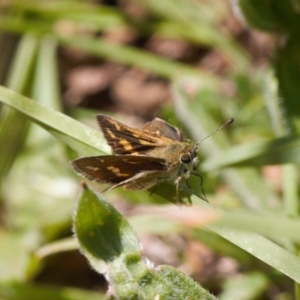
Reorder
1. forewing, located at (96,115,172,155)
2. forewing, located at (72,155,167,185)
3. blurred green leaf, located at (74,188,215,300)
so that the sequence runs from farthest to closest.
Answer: forewing, located at (96,115,172,155) < forewing, located at (72,155,167,185) < blurred green leaf, located at (74,188,215,300)

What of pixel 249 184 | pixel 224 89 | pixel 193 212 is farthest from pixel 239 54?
pixel 193 212

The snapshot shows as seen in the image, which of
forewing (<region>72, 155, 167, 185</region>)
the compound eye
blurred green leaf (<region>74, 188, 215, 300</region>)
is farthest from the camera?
the compound eye

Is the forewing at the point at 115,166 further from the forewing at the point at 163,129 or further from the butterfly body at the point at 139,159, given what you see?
the forewing at the point at 163,129

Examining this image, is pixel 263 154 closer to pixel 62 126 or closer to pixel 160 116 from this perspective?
pixel 62 126

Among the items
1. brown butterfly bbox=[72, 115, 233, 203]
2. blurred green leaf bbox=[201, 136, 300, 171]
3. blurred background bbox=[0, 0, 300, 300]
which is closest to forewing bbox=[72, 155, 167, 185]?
brown butterfly bbox=[72, 115, 233, 203]

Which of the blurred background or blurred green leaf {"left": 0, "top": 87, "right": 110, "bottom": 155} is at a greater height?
blurred green leaf {"left": 0, "top": 87, "right": 110, "bottom": 155}

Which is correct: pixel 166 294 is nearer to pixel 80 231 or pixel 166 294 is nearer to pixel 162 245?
pixel 80 231

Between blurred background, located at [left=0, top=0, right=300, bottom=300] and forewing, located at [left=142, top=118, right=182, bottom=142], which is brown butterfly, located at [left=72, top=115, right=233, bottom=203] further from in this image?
blurred background, located at [left=0, top=0, right=300, bottom=300]

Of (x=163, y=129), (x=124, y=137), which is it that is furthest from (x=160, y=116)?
(x=124, y=137)

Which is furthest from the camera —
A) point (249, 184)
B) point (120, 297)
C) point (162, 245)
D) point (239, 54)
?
point (239, 54)
